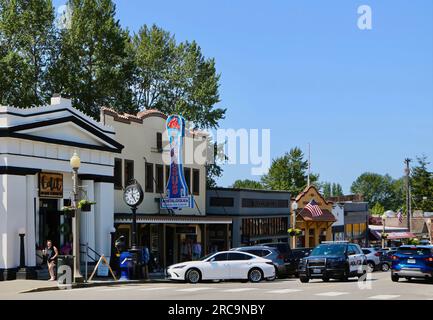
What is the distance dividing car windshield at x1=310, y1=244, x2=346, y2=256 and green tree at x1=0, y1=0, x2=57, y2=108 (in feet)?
94.1

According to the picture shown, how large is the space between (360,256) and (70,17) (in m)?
33.7

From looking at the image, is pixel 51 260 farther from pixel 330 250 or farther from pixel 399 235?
pixel 399 235

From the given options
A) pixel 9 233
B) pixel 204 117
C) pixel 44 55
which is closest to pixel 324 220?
pixel 204 117

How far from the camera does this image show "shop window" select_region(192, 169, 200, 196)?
48628 millimetres

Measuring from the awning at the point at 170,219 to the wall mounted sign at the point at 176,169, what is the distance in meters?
0.91

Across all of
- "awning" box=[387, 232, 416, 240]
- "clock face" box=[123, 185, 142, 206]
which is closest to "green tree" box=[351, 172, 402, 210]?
"awning" box=[387, 232, 416, 240]

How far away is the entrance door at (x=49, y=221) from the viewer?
3350cm

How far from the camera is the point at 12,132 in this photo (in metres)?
30.5

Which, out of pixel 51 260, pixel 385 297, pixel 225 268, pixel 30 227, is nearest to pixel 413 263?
pixel 225 268

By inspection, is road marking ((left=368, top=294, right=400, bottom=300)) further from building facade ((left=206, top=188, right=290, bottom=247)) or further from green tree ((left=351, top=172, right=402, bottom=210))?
green tree ((left=351, top=172, right=402, bottom=210))

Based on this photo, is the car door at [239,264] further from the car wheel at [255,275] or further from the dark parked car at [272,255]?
the dark parked car at [272,255]

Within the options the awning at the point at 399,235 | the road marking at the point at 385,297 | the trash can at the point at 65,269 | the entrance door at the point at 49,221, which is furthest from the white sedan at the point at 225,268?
the awning at the point at 399,235

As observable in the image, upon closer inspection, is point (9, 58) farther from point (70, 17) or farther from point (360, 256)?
point (360, 256)

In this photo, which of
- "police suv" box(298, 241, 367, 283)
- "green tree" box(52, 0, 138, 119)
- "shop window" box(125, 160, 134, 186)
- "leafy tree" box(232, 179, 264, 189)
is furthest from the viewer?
"leafy tree" box(232, 179, 264, 189)
